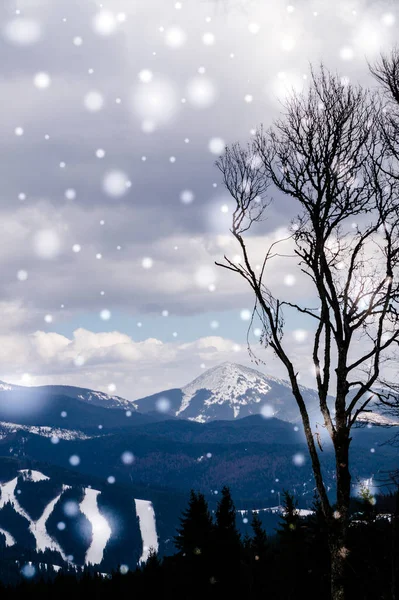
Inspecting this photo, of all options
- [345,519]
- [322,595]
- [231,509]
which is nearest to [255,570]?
[231,509]

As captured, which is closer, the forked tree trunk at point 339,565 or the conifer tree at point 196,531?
the forked tree trunk at point 339,565

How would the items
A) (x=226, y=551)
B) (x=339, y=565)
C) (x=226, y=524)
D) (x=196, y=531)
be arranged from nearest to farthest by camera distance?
(x=339, y=565) → (x=196, y=531) → (x=226, y=551) → (x=226, y=524)

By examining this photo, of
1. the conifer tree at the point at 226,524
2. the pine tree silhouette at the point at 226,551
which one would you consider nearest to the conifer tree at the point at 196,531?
the pine tree silhouette at the point at 226,551

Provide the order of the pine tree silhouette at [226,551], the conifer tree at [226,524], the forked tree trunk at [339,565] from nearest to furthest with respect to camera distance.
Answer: the forked tree trunk at [339,565] < the pine tree silhouette at [226,551] < the conifer tree at [226,524]

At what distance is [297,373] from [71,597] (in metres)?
66.2

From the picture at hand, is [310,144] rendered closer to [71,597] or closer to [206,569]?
[206,569]

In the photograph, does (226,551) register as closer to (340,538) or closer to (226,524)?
(226,524)

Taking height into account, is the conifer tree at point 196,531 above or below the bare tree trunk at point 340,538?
below

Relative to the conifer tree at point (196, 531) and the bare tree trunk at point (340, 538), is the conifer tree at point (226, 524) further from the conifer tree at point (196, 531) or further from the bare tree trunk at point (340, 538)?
the bare tree trunk at point (340, 538)

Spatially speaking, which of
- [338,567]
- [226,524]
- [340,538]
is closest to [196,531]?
[226,524]

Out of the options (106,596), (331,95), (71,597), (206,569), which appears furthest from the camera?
(71,597)

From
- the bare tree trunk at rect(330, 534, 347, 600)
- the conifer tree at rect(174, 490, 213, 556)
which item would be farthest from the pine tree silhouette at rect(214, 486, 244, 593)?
the bare tree trunk at rect(330, 534, 347, 600)

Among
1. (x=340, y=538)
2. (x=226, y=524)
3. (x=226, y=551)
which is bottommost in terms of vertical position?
(x=226, y=551)

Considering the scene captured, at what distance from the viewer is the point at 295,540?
43.0 metres
